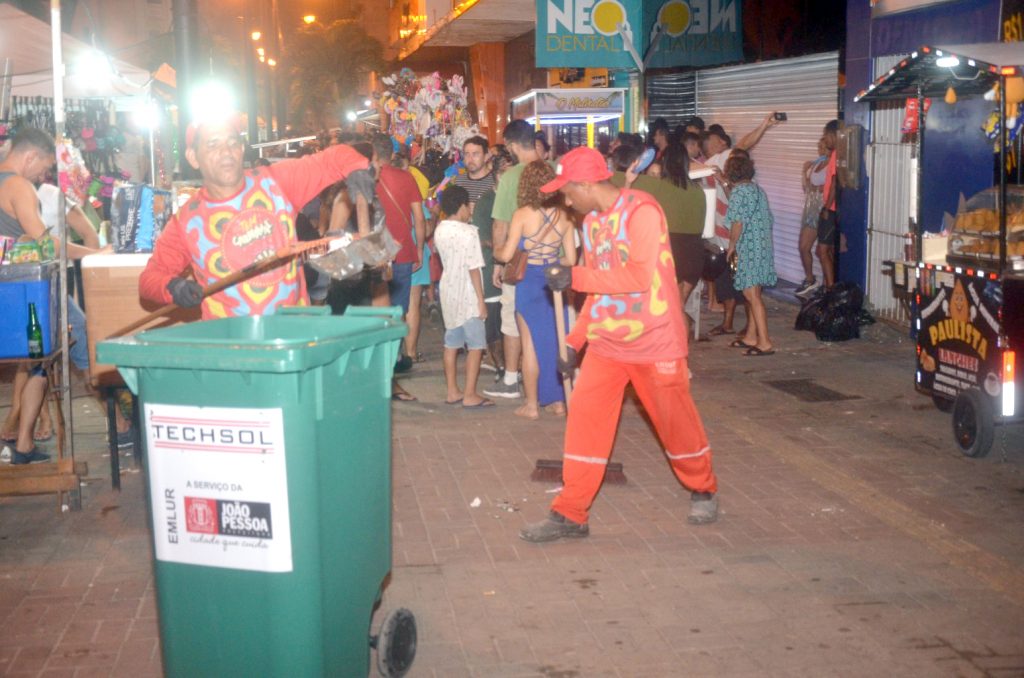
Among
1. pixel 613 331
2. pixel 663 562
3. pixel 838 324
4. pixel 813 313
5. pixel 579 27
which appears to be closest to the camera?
pixel 663 562

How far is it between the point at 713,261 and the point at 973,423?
4962 millimetres

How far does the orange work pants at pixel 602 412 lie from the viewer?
5.85m

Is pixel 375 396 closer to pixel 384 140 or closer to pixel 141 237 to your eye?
pixel 141 237

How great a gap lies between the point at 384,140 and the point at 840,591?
18.7 feet

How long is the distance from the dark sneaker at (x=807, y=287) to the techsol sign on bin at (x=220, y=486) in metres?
11.0

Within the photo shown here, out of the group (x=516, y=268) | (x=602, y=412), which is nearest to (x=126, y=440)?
(x=516, y=268)

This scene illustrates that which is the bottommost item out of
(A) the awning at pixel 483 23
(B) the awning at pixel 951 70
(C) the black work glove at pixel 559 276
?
(C) the black work glove at pixel 559 276

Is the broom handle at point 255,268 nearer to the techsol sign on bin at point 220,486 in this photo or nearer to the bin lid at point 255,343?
the bin lid at point 255,343

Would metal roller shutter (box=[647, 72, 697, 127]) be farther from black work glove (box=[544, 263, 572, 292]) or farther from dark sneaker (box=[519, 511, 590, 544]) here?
dark sneaker (box=[519, 511, 590, 544])

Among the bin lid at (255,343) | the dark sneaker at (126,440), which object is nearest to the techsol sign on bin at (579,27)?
the dark sneaker at (126,440)

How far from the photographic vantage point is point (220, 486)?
3.71 m

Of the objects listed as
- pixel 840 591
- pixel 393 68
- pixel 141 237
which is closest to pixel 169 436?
pixel 840 591

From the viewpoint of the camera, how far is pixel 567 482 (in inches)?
234

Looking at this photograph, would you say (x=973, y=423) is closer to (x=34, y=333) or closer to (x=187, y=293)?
(x=187, y=293)
